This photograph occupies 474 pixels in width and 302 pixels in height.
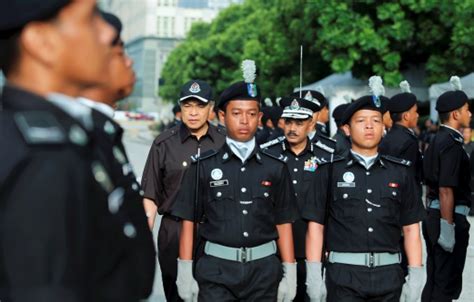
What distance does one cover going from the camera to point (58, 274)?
1.85m

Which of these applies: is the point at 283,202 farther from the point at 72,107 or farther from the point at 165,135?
the point at 72,107

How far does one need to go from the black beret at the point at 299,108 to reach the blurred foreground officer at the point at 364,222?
2.07m

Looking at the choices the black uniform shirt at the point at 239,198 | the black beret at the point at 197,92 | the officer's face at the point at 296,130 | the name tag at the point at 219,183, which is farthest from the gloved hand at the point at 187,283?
the officer's face at the point at 296,130

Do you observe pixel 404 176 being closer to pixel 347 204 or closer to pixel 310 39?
pixel 347 204

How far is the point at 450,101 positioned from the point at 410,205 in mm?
2928

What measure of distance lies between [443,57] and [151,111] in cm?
12385

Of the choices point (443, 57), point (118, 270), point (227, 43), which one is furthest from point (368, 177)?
point (227, 43)

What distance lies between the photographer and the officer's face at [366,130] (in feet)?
20.4

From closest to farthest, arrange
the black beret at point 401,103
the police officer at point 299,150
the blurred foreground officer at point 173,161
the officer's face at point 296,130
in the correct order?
1. the blurred foreground officer at point 173,161
2. the police officer at point 299,150
3. the officer's face at point 296,130
4. the black beret at point 401,103

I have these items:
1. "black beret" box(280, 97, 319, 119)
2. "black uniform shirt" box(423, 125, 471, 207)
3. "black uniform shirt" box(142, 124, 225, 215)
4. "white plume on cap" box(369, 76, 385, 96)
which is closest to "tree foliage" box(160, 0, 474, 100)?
"black uniform shirt" box(423, 125, 471, 207)

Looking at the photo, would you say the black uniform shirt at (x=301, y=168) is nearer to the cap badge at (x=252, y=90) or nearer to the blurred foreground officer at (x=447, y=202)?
the blurred foreground officer at (x=447, y=202)

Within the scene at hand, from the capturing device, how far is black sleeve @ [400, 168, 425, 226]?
6.16 m

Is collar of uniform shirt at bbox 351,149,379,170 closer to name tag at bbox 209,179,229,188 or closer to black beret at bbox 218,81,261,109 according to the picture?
black beret at bbox 218,81,261,109

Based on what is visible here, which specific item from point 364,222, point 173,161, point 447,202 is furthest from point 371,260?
point 447,202
